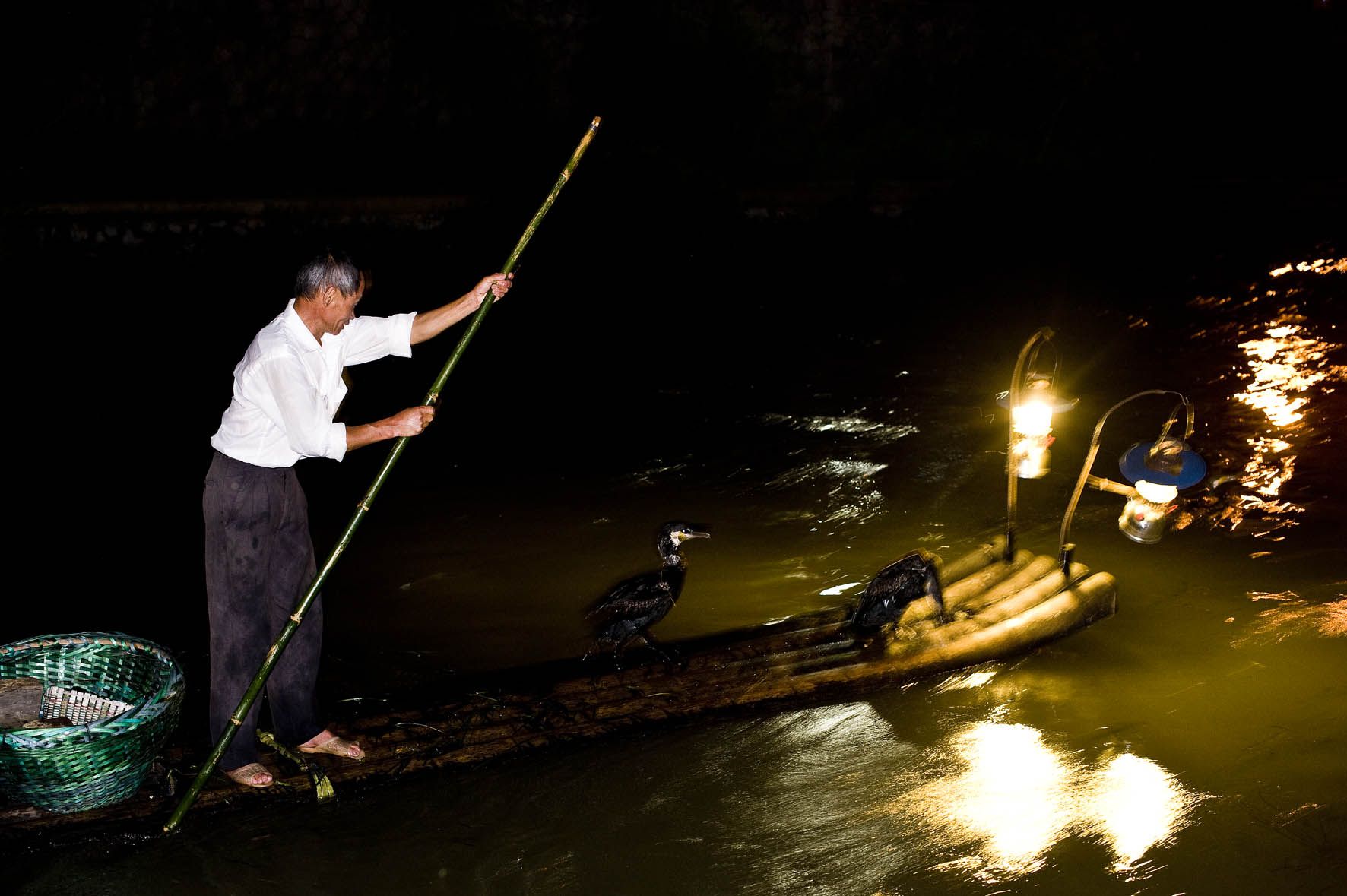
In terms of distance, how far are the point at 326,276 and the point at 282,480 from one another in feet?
3.09

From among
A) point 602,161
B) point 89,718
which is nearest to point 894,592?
point 89,718

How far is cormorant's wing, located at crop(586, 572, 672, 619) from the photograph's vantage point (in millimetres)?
6934

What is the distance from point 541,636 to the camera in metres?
7.50

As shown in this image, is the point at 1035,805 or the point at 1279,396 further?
the point at 1279,396

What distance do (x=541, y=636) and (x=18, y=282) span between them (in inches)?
473

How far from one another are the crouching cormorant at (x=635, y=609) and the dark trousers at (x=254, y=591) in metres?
1.81

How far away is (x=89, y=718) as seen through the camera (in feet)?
18.2

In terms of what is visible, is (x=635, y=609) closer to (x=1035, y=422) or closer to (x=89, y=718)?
(x=1035, y=422)

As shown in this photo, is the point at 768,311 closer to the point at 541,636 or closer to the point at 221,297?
the point at 221,297

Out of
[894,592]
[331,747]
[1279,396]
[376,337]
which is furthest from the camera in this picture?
[1279,396]

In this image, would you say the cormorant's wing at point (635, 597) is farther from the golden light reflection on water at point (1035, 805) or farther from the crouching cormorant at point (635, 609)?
the golden light reflection on water at point (1035, 805)

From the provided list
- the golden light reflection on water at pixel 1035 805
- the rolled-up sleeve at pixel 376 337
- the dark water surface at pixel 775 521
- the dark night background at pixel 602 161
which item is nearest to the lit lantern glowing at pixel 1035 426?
the dark water surface at pixel 775 521

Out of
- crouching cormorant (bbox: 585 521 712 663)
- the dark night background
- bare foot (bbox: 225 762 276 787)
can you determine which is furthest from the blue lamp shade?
the dark night background

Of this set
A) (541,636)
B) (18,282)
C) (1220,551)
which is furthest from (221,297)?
(1220,551)
